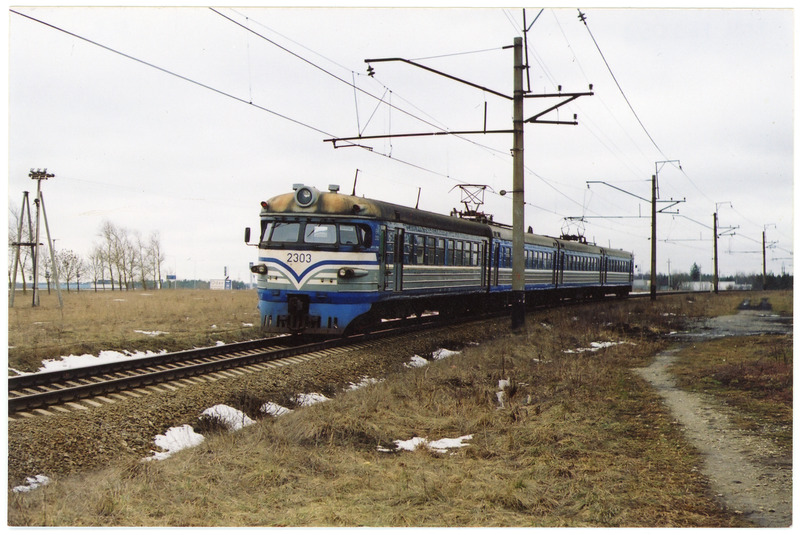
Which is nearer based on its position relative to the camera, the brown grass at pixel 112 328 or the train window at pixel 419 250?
the brown grass at pixel 112 328

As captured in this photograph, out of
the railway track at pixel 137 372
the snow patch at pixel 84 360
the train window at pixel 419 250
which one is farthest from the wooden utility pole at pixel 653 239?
the snow patch at pixel 84 360

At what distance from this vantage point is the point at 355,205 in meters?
15.0

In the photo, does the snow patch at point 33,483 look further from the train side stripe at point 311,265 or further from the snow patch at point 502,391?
the train side stripe at point 311,265

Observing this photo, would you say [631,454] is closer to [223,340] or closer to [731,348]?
[731,348]

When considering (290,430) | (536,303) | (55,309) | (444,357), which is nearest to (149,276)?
(55,309)

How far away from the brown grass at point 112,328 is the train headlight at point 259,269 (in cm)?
232

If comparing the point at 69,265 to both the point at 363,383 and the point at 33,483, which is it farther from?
the point at 33,483

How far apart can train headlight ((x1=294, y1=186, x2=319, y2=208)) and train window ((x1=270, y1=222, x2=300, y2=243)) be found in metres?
0.49

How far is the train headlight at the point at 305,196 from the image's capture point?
15.0 meters

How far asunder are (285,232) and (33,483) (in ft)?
29.3

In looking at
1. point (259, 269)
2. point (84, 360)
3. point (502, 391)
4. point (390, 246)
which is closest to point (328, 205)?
point (390, 246)

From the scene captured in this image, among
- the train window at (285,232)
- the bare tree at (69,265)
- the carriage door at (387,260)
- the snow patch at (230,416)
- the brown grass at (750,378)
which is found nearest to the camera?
the brown grass at (750,378)

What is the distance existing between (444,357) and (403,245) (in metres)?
3.19

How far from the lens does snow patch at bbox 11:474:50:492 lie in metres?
6.48
